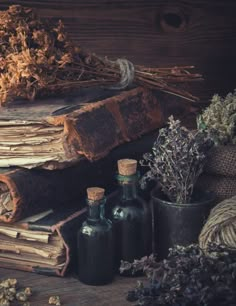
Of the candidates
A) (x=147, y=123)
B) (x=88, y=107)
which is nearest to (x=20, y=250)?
(x=88, y=107)

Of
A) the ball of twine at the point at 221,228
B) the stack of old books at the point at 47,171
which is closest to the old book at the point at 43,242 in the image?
the stack of old books at the point at 47,171

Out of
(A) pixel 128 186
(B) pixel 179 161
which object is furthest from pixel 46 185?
(B) pixel 179 161

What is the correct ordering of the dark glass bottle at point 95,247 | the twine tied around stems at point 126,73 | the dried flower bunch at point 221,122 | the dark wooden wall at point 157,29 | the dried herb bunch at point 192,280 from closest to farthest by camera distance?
the dried herb bunch at point 192,280
the dark glass bottle at point 95,247
the dried flower bunch at point 221,122
the twine tied around stems at point 126,73
the dark wooden wall at point 157,29

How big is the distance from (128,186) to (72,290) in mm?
225

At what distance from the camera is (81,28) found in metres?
2.02

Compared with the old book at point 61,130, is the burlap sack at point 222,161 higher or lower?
lower

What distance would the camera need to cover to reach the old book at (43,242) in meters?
1.48

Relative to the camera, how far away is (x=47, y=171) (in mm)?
1528

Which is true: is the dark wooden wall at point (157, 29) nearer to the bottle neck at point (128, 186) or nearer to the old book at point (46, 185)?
the old book at point (46, 185)

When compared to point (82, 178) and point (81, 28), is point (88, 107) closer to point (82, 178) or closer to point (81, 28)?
point (82, 178)

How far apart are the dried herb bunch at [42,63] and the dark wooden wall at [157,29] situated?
0.34 meters

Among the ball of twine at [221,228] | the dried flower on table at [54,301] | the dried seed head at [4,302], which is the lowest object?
the dried flower on table at [54,301]

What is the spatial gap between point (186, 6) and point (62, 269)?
854 millimetres

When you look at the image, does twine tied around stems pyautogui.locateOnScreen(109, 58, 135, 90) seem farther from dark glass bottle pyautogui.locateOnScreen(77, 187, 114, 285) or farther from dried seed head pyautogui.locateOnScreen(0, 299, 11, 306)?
dried seed head pyautogui.locateOnScreen(0, 299, 11, 306)
